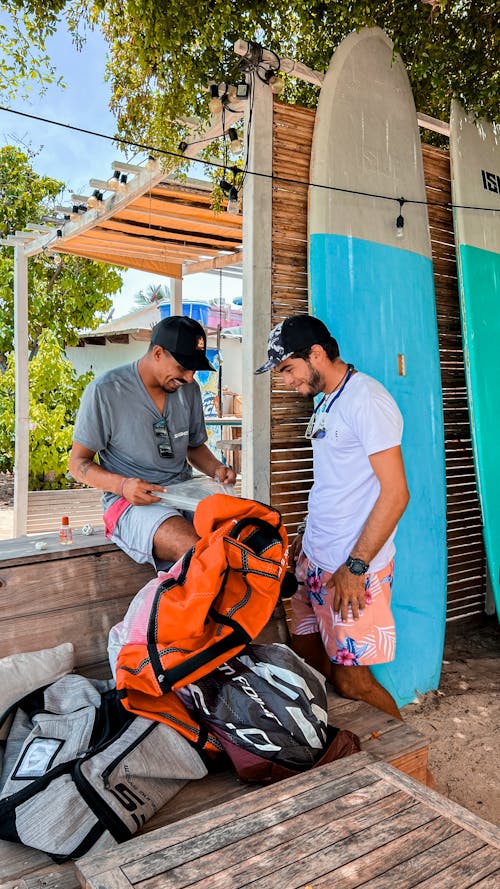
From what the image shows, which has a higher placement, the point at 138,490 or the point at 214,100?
the point at 214,100

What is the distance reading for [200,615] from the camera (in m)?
1.74

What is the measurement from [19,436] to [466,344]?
445 centimetres

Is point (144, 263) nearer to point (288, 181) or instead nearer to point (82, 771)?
point (288, 181)

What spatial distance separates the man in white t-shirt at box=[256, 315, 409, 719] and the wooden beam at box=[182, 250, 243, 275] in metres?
4.81

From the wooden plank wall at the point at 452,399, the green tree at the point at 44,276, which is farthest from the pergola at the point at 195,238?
the green tree at the point at 44,276

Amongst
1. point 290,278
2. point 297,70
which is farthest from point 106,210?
point 290,278

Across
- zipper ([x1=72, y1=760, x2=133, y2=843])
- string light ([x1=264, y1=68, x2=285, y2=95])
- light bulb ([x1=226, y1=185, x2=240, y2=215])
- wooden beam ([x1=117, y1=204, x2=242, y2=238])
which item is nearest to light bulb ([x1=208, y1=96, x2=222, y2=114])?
string light ([x1=264, y1=68, x2=285, y2=95])

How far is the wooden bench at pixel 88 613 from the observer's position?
192 centimetres

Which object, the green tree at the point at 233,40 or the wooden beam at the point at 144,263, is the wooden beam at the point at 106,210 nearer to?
Answer: the green tree at the point at 233,40

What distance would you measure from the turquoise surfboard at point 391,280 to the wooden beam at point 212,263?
323 centimetres

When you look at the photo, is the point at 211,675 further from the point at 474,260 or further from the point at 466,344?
the point at 474,260

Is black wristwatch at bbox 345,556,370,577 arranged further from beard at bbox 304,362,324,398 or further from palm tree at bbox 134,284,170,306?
palm tree at bbox 134,284,170,306

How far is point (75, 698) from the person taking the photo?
1.89m

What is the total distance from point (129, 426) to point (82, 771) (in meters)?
1.25
